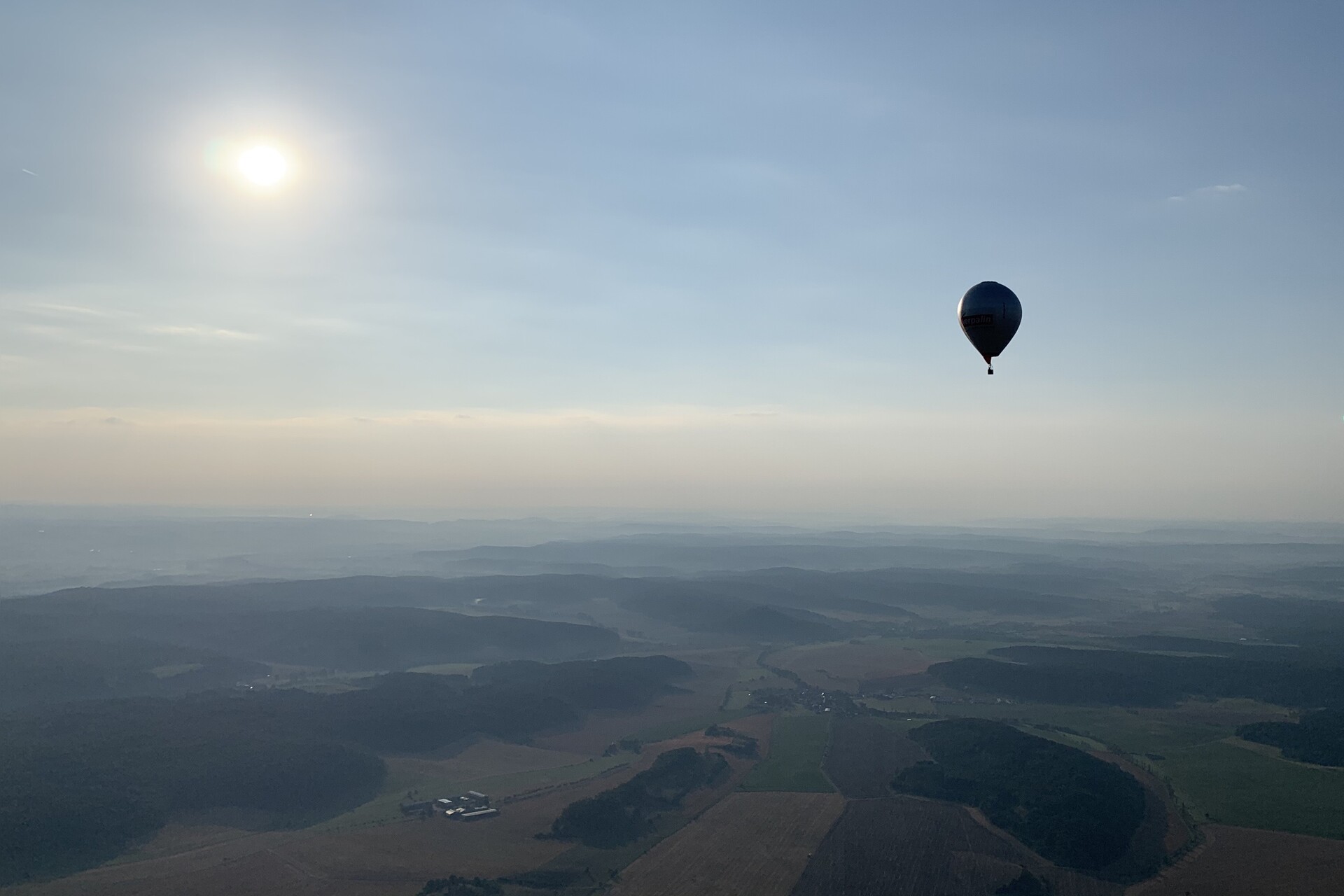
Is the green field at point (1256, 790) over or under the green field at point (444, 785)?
over

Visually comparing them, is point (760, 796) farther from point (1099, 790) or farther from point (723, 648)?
point (723, 648)

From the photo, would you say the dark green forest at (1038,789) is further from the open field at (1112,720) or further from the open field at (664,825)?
the open field at (1112,720)

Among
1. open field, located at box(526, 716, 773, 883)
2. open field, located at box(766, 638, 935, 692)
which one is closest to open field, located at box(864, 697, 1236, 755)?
open field, located at box(766, 638, 935, 692)

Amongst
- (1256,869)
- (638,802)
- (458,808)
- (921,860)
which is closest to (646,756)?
(638,802)

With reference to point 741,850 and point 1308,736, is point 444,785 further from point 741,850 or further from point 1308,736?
point 1308,736

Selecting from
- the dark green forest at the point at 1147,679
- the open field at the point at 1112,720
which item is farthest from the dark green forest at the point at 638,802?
the dark green forest at the point at 1147,679

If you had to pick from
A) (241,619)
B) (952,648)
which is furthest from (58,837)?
(952,648)

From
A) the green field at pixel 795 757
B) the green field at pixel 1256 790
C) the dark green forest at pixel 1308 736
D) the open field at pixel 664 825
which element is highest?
the dark green forest at pixel 1308 736
